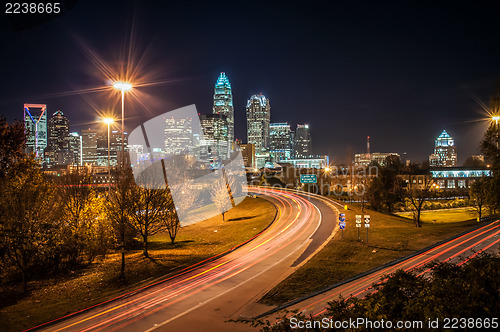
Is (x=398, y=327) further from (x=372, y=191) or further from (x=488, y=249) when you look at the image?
(x=372, y=191)

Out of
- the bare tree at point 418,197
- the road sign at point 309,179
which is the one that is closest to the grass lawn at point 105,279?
the bare tree at point 418,197

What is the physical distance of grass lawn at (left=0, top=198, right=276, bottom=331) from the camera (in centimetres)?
1616

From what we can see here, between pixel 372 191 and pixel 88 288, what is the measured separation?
3979 centimetres

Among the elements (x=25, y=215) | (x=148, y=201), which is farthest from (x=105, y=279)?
(x=148, y=201)

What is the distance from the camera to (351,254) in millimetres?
23234

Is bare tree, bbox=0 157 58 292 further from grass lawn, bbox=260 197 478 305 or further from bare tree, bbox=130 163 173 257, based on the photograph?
grass lawn, bbox=260 197 478 305

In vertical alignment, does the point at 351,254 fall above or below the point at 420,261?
below

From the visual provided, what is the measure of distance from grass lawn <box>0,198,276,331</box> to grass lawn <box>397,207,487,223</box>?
100ft

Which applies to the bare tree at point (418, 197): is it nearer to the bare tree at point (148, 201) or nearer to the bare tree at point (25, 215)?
the bare tree at point (148, 201)

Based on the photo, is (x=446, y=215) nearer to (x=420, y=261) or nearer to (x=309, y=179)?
(x=309, y=179)

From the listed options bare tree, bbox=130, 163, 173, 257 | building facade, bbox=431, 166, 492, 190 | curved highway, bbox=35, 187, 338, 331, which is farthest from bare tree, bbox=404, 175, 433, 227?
building facade, bbox=431, 166, 492, 190

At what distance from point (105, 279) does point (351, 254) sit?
1805 centimetres

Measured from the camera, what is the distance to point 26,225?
67.1 feet

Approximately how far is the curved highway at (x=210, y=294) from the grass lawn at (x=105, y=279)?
141 cm
